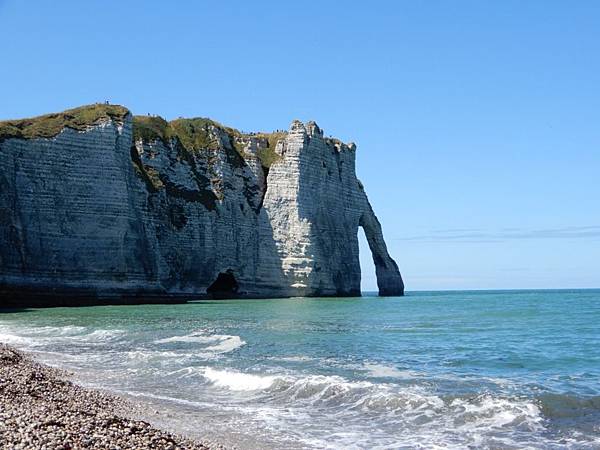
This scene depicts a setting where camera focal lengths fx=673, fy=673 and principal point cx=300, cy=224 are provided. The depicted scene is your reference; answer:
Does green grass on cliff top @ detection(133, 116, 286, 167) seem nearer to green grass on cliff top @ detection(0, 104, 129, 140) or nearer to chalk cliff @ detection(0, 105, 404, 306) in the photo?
chalk cliff @ detection(0, 105, 404, 306)

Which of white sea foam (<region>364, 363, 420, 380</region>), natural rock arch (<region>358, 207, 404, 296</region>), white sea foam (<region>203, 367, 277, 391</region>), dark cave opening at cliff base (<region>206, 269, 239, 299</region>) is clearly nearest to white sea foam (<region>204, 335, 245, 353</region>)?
white sea foam (<region>203, 367, 277, 391</region>)

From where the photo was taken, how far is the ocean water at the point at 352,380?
1077 centimetres

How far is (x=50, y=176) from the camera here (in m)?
54.5

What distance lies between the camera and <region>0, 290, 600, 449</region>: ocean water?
35.3 feet

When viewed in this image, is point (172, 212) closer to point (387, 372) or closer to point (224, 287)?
point (224, 287)

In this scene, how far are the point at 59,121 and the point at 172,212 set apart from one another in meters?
13.8

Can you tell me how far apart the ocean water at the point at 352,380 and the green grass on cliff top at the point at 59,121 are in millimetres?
28071

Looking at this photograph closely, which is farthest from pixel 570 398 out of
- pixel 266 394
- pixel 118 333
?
pixel 118 333

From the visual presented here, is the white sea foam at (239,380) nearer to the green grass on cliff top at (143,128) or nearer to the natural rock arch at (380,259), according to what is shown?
the green grass on cliff top at (143,128)

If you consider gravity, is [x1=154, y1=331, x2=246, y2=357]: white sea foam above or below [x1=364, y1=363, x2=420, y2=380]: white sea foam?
below

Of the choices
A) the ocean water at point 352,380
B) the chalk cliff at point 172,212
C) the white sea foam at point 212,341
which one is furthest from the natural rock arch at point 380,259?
the white sea foam at point 212,341

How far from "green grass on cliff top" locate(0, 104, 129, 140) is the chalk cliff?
4.7 inches

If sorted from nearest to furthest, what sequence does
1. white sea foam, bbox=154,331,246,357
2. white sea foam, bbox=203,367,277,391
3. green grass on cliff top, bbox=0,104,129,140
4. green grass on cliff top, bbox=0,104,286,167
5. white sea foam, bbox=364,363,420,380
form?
white sea foam, bbox=203,367,277,391, white sea foam, bbox=364,363,420,380, white sea foam, bbox=154,331,246,357, green grass on cliff top, bbox=0,104,129,140, green grass on cliff top, bbox=0,104,286,167

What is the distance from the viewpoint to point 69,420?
953 centimetres
